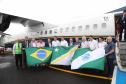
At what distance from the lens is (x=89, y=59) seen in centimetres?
1087

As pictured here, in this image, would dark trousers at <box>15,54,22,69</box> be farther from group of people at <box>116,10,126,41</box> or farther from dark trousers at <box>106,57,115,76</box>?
group of people at <box>116,10,126,41</box>

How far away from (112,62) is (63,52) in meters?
3.34

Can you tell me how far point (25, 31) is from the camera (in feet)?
95.7

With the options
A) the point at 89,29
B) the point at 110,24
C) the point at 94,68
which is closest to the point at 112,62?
the point at 94,68

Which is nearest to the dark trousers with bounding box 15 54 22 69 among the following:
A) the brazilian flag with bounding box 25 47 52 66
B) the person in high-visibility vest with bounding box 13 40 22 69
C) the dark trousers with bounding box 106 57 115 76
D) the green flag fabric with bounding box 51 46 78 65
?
the person in high-visibility vest with bounding box 13 40 22 69

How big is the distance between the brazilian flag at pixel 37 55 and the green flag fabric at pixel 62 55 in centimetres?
37

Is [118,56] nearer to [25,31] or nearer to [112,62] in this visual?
[112,62]

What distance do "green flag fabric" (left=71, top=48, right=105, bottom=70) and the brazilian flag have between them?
228 centimetres

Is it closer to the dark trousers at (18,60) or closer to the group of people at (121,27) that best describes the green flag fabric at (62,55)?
the dark trousers at (18,60)

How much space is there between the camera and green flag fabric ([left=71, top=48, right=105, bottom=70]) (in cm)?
1054

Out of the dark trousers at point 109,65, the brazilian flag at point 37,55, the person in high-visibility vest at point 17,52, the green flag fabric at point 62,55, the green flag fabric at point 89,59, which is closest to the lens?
the dark trousers at point 109,65

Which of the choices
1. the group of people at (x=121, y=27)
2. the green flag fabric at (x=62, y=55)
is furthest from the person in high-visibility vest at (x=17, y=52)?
the group of people at (x=121, y=27)

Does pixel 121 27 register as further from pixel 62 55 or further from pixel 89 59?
pixel 62 55

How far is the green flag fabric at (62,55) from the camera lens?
12.6 metres
